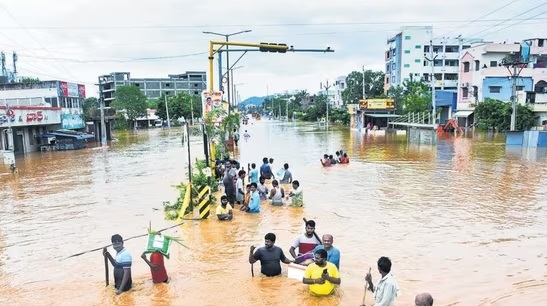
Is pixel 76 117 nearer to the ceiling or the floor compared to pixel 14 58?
nearer to the floor

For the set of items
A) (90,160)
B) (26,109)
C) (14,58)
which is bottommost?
(90,160)

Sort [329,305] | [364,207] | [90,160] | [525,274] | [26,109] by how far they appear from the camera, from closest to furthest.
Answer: [329,305]
[525,274]
[364,207]
[90,160]
[26,109]

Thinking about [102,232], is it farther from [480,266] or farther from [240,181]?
[480,266]

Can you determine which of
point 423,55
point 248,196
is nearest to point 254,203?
point 248,196

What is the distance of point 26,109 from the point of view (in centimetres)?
4131

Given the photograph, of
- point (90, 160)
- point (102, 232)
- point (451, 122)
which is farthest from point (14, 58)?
point (102, 232)

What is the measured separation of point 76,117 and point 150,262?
163 feet

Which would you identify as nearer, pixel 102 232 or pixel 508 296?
pixel 508 296

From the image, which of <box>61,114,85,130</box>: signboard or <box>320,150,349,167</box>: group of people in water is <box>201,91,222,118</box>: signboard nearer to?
<box>320,150,349,167</box>: group of people in water

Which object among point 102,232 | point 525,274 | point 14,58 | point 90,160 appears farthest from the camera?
point 14,58

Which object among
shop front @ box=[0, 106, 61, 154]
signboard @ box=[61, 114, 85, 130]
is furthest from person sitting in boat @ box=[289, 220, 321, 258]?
signboard @ box=[61, 114, 85, 130]

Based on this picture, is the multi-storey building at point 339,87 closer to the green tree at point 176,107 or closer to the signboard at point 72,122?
the green tree at point 176,107

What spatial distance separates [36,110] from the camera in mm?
43000

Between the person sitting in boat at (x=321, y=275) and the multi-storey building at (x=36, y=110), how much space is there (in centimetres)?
3497
